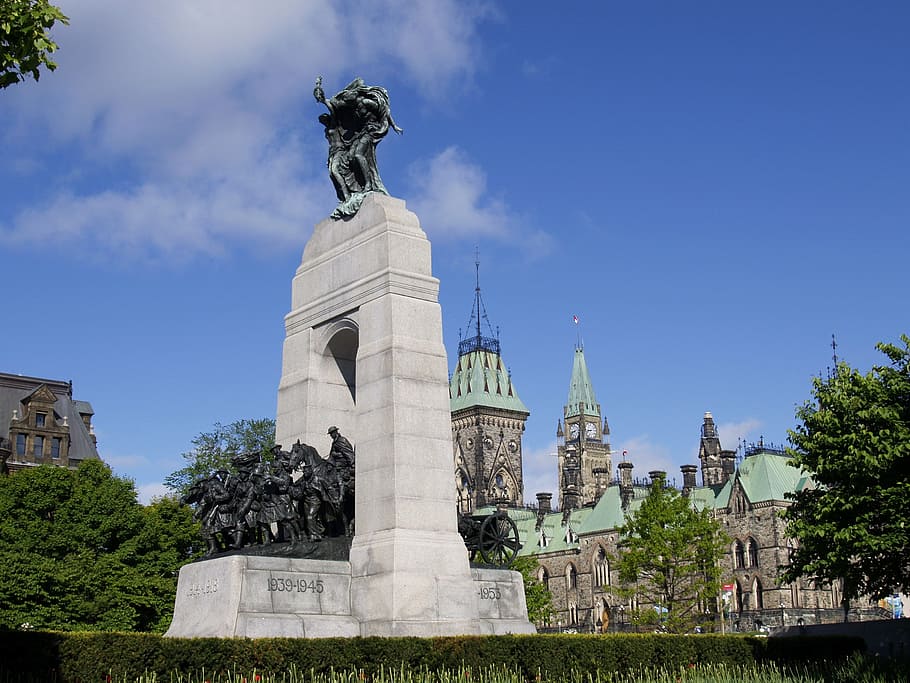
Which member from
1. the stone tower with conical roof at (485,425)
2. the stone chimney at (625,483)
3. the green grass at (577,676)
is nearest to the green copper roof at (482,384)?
the stone tower with conical roof at (485,425)

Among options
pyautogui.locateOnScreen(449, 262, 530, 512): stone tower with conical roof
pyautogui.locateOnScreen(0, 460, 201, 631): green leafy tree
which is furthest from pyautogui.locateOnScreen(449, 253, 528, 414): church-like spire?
pyautogui.locateOnScreen(0, 460, 201, 631): green leafy tree

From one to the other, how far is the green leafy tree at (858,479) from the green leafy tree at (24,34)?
27176 mm

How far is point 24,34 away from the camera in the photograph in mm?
14008

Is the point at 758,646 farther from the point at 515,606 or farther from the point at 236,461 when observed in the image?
the point at 236,461

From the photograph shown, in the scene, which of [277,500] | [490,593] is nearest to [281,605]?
[277,500]

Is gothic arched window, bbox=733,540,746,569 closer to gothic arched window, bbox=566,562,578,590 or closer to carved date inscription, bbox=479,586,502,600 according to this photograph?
gothic arched window, bbox=566,562,578,590

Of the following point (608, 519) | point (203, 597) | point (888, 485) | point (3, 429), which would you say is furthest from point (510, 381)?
point (203, 597)

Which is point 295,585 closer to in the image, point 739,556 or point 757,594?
point 757,594

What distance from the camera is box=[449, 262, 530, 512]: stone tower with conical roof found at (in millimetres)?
172500

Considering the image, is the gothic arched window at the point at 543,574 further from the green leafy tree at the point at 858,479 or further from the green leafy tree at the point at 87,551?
the green leafy tree at the point at 858,479

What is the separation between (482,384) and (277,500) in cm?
15223

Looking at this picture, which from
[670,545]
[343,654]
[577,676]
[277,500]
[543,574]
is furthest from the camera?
[543,574]

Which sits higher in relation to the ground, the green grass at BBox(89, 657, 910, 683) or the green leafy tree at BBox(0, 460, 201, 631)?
the green leafy tree at BBox(0, 460, 201, 631)

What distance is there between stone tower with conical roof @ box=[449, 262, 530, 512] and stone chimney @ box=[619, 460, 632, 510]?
3659 centimetres
